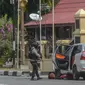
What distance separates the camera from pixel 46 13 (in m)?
40.8

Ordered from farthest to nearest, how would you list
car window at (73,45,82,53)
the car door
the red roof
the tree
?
the red roof
the tree
the car door
car window at (73,45,82,53)

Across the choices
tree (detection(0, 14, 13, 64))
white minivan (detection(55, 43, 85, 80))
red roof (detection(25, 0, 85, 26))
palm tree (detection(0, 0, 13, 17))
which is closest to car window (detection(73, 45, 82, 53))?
white minivan (detection(55, 43, 85, 80))

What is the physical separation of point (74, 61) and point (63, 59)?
3.64ft

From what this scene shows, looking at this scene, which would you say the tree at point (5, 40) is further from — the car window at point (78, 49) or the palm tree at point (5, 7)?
the car window at point (78, 49)

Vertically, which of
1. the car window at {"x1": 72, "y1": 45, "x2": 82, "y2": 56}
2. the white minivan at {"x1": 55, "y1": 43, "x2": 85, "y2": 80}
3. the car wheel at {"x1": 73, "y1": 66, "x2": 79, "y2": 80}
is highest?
the car window at {"x1": 72, "y1": 45, "x2": 82, "y2": 56}

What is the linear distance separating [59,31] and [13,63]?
9217 mm

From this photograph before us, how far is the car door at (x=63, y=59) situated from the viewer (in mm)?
21484

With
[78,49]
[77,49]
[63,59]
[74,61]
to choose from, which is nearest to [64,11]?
[63,59]

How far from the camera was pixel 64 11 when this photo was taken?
3922 centimetres

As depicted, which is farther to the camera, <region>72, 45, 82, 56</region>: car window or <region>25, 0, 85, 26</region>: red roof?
<region>25, 0, 85, 26</region>: red roof

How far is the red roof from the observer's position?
37.8 meters

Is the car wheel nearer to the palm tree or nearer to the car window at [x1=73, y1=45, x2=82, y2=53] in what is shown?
the car window at [x1=73, y1=45, x2=82, y2=53]

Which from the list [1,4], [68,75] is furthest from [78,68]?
[1,4]

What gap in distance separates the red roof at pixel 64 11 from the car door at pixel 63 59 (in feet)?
51.0
